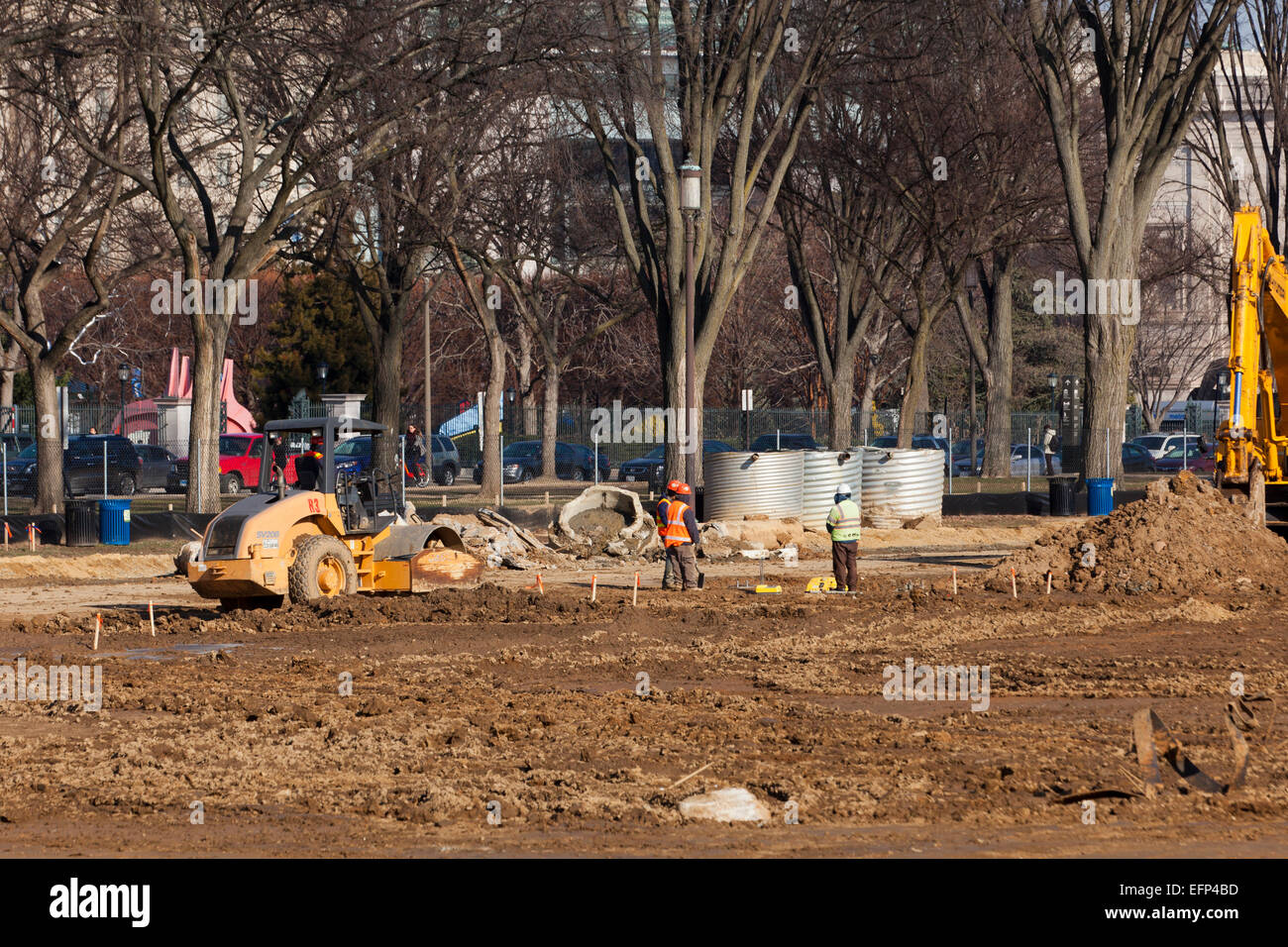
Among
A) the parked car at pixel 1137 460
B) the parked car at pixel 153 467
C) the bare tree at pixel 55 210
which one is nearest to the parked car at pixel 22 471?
the parked car at pixel 153 467

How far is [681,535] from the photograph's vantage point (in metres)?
19.1

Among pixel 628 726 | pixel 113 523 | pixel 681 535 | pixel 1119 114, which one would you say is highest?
pixel 1119 114

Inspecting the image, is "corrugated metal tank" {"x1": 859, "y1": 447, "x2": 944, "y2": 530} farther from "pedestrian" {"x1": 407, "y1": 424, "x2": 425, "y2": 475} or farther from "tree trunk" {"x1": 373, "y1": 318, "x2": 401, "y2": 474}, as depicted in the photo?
"pedestrian" {"x1": 407, "y1": 424, "x2": 425, "y2": 475}

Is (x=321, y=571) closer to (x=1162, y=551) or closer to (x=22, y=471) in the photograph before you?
(x=1162, y=551)

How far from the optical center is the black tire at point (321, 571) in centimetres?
1622

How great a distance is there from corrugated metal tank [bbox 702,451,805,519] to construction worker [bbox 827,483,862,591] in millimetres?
8267

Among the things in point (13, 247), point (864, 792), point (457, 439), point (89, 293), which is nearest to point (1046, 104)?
point (13, 247)

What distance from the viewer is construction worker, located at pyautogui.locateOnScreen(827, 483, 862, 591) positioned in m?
18.6

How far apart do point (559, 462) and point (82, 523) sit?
2665 cm

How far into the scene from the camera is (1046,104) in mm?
28438

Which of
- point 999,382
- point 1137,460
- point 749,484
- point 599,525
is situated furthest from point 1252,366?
point 1137,460

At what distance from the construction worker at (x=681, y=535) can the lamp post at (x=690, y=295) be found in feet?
18.4

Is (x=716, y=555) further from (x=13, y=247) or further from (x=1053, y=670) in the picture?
(x=13, y=247)

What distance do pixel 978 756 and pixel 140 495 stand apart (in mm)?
35276
